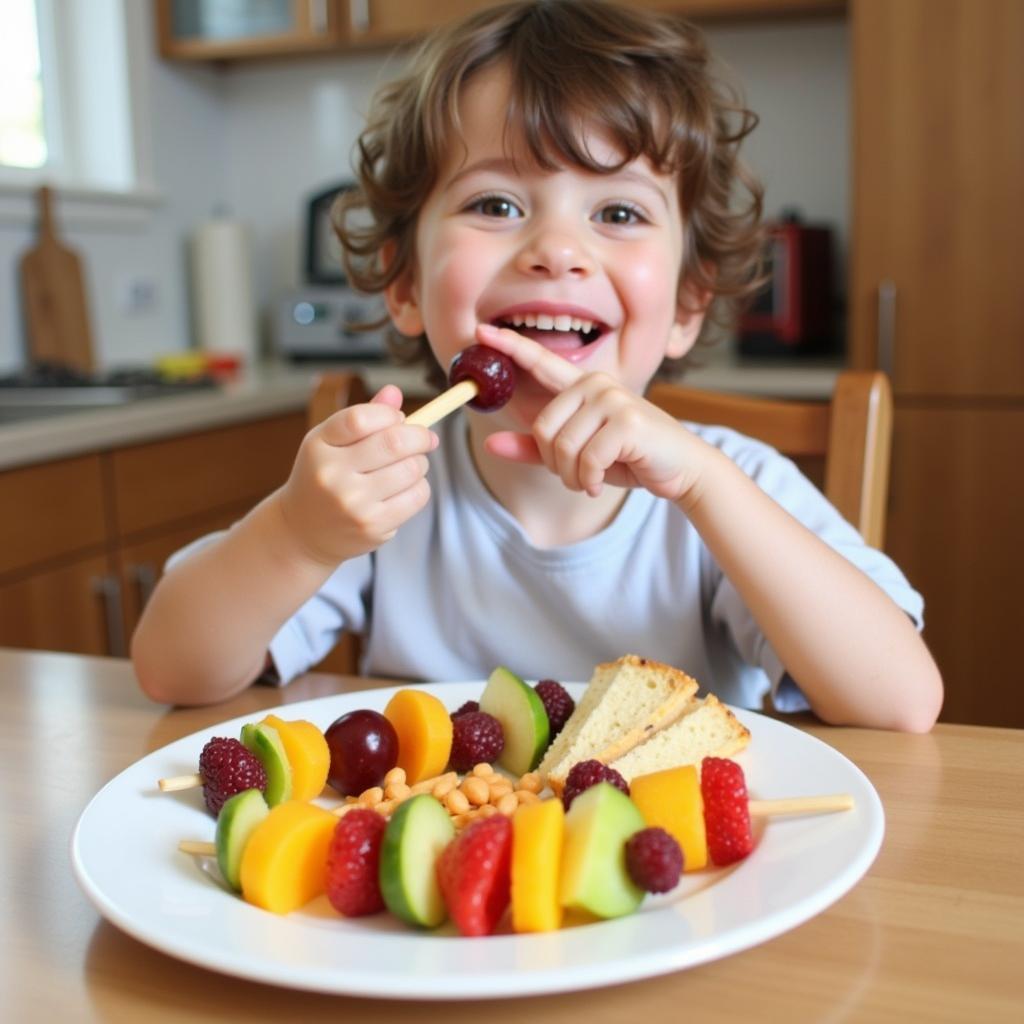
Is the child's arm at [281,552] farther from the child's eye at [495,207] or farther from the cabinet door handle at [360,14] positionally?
the cabinet door handle at [360,14]

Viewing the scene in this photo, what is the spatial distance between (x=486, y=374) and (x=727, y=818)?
0.42 meters

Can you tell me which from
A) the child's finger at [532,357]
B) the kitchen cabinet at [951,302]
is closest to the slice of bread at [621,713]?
the child's finger at [532,357]

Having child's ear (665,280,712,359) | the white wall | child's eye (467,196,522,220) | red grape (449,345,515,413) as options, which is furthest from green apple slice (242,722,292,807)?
the white wall

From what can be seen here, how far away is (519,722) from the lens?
83cm

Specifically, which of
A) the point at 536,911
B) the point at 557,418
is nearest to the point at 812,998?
the point at 536,911

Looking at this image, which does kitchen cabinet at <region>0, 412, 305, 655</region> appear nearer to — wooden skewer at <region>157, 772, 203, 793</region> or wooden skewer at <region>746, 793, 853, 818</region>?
wooden skewer at <region>157, 772, 203, 793</region>

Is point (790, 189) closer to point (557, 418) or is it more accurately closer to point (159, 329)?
point (159, 329)

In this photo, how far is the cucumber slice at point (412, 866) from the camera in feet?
1.93

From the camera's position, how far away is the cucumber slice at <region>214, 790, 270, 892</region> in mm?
627

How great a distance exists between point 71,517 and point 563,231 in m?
1.27

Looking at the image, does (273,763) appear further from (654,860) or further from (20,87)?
(20,87)

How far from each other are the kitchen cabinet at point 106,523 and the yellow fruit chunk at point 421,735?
4.29 feet

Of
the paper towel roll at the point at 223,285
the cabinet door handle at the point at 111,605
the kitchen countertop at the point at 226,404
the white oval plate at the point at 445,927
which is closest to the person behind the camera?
the white oval plate at the point at 445,927

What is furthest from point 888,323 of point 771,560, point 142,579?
point 771,560
